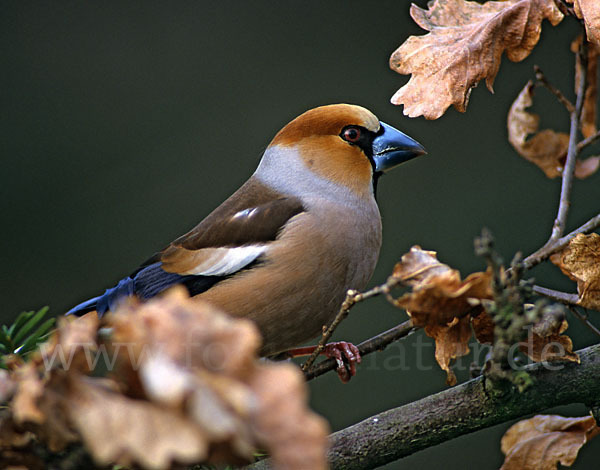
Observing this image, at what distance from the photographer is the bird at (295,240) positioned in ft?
6.56

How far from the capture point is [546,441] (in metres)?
1.38

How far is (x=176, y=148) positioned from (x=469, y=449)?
2.57 meters

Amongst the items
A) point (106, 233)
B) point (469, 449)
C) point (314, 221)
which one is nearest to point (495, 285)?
point (314, 221)

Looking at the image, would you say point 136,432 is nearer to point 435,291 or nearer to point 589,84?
point 435,291

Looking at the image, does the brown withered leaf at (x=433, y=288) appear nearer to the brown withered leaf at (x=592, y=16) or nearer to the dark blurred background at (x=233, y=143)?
the brown withered leaf at (x=592, y=16)

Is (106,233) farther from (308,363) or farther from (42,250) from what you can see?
(308,363)

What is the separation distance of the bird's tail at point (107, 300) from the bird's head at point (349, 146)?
652 millimetres

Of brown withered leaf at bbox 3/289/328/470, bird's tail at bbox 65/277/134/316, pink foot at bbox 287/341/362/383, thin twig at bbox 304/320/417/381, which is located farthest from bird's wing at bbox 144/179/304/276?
brown withered leaf at bbox 3/289/328/470

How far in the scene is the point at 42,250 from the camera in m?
4.59

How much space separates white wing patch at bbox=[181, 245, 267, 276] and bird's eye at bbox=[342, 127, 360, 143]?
18.5 inches

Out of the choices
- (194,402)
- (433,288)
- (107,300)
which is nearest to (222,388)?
(194,402)

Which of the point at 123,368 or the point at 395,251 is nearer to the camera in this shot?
the point at 123,368

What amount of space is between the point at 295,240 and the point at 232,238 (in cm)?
20

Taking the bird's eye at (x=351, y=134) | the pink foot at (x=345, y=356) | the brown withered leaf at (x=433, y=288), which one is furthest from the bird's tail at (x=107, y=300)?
the brown withered leaf at (x=433, y=288)
